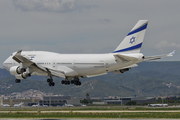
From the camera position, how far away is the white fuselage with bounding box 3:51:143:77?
6831cm

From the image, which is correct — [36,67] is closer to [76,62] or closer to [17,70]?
[17,70]

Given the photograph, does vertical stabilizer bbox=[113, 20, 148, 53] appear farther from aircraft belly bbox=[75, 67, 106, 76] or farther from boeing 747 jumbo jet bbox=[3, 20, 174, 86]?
aircraft belly bbox=[75, 67, 106, 76]

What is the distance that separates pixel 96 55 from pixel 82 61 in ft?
11.2

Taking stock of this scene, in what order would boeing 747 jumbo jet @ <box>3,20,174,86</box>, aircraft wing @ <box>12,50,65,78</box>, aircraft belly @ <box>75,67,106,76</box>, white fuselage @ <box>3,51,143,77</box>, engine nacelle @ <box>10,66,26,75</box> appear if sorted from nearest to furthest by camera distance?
boeing 747 jumbo jet @ <box>3,20,174,86</box>, white fuselage @ <box>3,51,143,77</box>, aircraft belly @ <box>75,67,106,76</box>, aircraft wing @ <box>12,50,65,78</box>, engine nacelle @ <box>10,66,26,75</box>

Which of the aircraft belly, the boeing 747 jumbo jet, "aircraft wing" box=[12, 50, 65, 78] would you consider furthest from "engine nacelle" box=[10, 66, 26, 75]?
the aircraft belly

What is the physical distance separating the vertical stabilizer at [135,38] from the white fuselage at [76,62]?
2891mm

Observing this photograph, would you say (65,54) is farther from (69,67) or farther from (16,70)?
(16,70)

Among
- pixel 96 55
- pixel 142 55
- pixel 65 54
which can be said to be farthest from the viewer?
pixel 65 54

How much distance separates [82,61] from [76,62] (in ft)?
4.98

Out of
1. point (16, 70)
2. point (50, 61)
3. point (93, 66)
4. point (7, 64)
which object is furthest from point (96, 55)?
point (7, 64)

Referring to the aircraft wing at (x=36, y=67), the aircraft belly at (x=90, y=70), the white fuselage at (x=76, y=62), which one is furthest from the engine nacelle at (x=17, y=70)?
the aircraft belly at (x=90, y=70)

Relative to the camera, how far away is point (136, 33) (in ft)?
222

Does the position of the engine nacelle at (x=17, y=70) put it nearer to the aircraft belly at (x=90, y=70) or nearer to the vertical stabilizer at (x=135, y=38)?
the aircraft belly at (x=90, y=70)

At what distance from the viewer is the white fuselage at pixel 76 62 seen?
6831 centimetres
